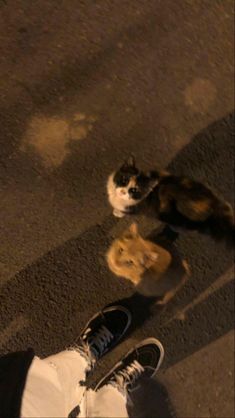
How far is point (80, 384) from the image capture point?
10.0 ft

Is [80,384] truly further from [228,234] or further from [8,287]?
[228,234]

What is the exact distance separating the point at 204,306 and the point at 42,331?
4.15 ft

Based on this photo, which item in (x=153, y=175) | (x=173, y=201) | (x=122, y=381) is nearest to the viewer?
(x=173, y=201)

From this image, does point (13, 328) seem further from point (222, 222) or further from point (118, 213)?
point (222, 222)

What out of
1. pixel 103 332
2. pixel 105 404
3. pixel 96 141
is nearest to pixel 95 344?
pixel 103 332

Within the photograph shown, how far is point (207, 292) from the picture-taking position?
11.4 feet

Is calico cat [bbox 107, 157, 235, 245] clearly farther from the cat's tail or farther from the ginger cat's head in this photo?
the ginger cat's head

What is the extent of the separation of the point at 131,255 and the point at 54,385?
0.95 meters

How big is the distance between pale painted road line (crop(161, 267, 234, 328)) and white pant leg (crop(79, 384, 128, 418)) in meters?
0.62

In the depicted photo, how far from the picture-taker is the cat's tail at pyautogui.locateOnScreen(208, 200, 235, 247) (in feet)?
9.73

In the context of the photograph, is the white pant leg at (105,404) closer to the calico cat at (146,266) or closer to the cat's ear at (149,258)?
the calico cat at (146,266)

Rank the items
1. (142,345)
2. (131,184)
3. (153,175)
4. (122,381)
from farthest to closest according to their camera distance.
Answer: (142,345) → (122,381) → (153,175) → (131,184)

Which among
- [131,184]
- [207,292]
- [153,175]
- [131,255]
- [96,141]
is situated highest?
[131,184]

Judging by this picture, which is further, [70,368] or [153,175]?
[153,175]
